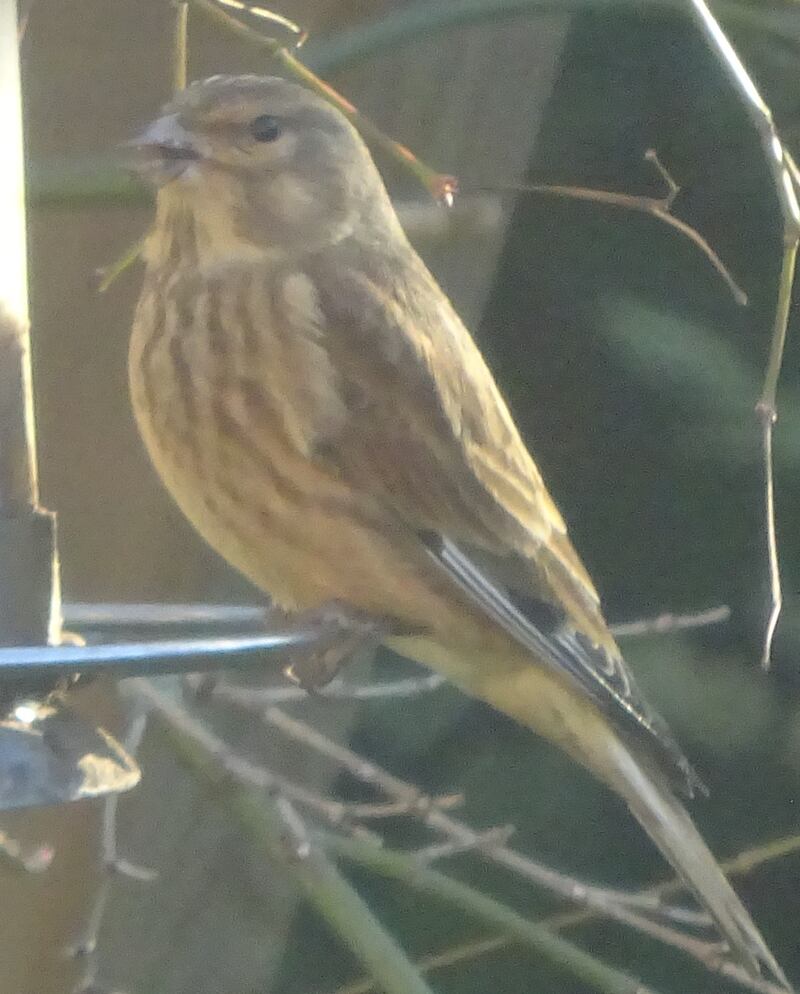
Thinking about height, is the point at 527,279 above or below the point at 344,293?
below

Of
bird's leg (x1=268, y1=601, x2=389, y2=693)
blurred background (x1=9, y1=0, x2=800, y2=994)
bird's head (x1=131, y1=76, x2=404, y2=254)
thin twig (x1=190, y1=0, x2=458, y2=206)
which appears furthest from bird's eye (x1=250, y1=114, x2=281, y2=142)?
bird's leg (x1=268, y1=601, x2=389, y2=693)

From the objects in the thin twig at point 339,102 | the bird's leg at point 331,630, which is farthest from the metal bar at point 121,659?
the thin twig at point 339,102

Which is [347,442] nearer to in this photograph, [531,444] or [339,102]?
[339,102]

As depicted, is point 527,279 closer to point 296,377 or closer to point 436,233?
point 436,233

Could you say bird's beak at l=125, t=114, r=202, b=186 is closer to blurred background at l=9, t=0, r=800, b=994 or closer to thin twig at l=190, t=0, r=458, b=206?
thin twig at l=190, t=0, r=458, b=206

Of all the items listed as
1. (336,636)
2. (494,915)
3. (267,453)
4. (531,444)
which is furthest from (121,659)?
(531,444)

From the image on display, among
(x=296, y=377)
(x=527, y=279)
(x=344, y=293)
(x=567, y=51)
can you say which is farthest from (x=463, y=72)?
(x=296, y=377)
